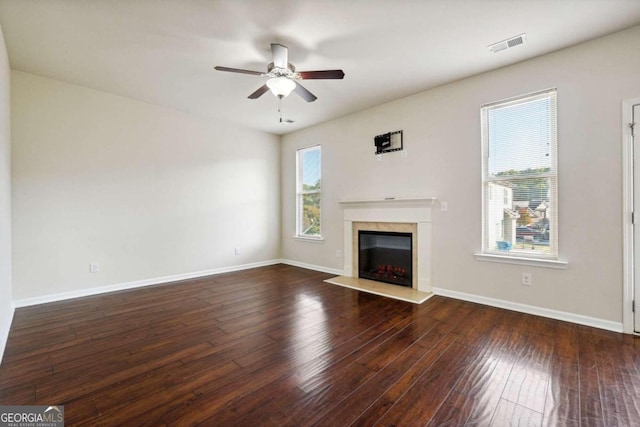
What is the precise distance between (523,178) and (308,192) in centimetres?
362

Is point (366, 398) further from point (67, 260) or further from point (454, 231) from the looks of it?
point (67, 260)

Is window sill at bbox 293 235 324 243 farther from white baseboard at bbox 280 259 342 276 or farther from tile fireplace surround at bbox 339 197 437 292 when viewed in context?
tile fireplace surround at bbox 339 197 437 292

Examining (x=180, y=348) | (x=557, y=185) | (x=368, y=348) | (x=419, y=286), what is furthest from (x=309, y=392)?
(x=557, y=185)

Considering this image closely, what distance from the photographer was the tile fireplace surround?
3.85 metres

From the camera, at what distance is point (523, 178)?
10.2 feet

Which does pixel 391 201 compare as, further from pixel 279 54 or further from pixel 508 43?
pixel 279 54

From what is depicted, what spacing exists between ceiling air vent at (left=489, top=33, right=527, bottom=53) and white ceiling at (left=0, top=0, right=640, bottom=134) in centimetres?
6

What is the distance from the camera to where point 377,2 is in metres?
2.20

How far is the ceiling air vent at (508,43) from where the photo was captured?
262cm

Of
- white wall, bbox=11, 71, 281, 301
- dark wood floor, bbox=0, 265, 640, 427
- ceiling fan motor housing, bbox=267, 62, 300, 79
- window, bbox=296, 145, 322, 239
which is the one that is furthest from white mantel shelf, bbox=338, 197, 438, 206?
ceiling fan motor housing, bbox=267, 62, 300, 79

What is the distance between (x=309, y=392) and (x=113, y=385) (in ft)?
4.27

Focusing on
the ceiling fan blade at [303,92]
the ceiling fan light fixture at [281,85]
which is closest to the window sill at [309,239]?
the ceiling fan blade at [303,92]

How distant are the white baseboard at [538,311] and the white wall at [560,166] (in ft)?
0.13

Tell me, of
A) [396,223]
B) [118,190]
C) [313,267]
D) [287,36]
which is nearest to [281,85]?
[287,36]
